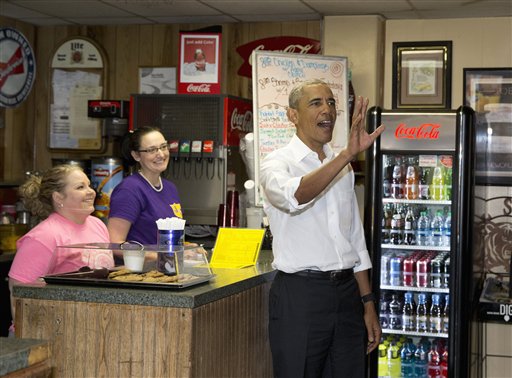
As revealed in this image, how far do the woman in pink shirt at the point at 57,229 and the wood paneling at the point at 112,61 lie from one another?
3499 millimetres

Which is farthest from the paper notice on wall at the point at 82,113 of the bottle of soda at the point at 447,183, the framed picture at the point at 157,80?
the bottle of soda at the point at 447,183

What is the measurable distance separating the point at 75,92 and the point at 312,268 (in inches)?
201

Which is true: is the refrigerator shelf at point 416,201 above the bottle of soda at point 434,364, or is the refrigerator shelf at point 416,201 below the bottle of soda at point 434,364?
above

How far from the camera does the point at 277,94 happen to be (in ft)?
18.8

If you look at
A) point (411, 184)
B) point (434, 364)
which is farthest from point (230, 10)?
point (434, 364)

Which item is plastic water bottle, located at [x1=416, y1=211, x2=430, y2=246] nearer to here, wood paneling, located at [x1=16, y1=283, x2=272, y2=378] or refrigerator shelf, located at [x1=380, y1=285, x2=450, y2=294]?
refrigerator shelf, located at [x1=380, y1=285, x2=450, y2=294]

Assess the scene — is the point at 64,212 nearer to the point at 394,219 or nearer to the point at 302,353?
the point at 302,353

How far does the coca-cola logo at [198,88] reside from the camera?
6.59 metres

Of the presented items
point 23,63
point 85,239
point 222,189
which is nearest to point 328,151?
point 85,239

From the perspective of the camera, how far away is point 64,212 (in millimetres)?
3938

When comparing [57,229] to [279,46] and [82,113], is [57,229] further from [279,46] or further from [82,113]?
[82,113]

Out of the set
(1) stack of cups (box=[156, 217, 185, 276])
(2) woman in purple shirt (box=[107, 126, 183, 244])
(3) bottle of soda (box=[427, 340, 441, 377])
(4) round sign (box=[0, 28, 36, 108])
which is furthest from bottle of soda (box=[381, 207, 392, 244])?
(4) round sign (box=[0, 28, 36, 108])

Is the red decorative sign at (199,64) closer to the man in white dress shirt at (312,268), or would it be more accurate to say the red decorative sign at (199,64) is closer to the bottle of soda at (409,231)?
the bottle of soda at (409,231)

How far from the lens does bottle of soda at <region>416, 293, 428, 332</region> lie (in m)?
5.38
